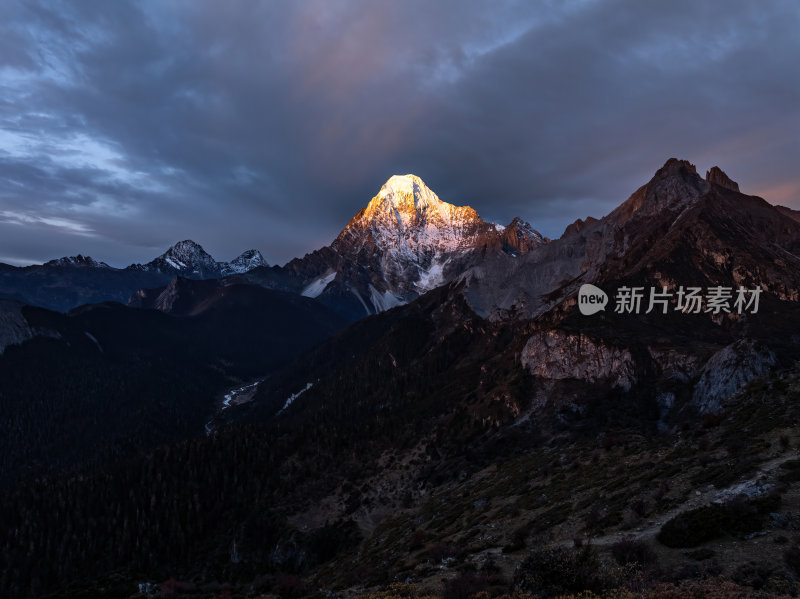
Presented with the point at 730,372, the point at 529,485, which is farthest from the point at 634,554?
the point at 730,372

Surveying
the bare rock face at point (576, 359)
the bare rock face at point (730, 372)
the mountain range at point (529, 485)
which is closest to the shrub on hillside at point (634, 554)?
the mountain range at point (529, 485)

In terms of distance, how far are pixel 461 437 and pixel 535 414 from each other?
2416cm

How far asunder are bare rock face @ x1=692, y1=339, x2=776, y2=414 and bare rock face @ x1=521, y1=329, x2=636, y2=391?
2161 cm

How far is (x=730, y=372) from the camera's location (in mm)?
96312

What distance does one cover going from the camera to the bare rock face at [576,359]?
411 feet

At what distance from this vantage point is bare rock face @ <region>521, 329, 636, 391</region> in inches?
4931

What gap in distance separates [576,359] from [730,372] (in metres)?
44.1

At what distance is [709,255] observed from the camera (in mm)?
177875

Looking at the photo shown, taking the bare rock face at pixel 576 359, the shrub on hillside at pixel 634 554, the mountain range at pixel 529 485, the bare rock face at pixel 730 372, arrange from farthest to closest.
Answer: the bare rock face at pixel 576 359 → the bare rock face at pixel 730 372 → the mountain range at pixel 529 485 → the shrub on hillside at pixel 634 554

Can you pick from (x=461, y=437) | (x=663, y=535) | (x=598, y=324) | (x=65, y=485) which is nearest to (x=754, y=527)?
(x=663, y=535)

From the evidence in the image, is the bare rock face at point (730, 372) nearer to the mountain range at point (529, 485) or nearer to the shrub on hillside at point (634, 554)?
the mountain range at point (529, 485)

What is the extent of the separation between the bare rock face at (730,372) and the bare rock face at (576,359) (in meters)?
21.6

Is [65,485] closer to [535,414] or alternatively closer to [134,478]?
[134,478]

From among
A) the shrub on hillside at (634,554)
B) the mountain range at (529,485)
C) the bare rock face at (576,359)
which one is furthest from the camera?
the bare rock face at (576,359)
